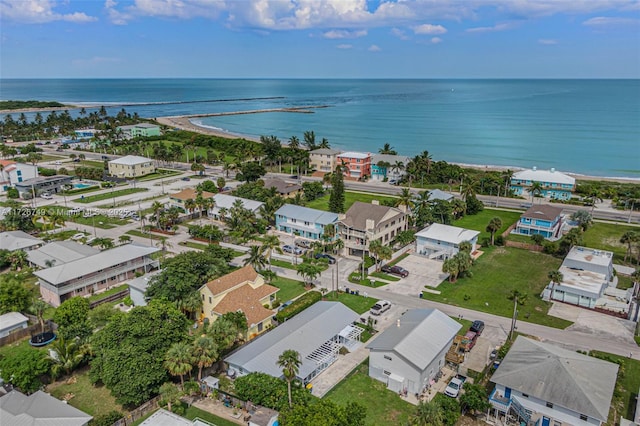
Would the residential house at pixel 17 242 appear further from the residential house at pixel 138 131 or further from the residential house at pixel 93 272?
the residential house at pixel 138 131

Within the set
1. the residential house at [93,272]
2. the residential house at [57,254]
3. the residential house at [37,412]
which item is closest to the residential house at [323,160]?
the residential house at [93,272]

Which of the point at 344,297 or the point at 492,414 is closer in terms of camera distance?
Result: the point at 492,414

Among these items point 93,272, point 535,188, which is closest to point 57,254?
point 93,272

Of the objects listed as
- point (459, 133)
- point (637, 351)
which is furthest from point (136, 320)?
point (459, 133)

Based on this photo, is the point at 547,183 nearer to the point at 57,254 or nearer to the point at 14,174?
the point at 57,254

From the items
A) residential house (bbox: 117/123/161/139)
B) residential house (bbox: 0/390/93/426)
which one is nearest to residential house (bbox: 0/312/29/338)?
residential house (bbox: 0/390/93/426)

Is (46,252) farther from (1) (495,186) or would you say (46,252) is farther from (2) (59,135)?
(2) (59,135)

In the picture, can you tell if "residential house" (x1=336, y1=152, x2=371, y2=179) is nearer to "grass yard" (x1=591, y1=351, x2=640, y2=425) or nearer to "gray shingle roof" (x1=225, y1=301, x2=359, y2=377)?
"gray shingle roof" (x1=225, y1=301, x2=359, y2=377)

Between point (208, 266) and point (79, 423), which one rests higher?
point (208, 266)
